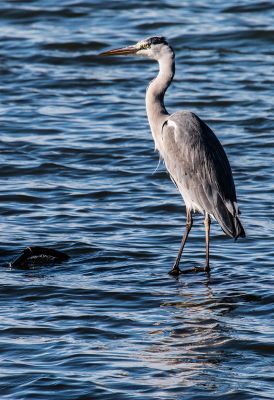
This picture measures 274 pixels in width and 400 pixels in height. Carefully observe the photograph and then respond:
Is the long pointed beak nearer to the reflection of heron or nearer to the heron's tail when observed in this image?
the reflection of heron

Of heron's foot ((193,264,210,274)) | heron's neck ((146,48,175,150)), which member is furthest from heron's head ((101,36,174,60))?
heron's foot ((193,264,210,274))

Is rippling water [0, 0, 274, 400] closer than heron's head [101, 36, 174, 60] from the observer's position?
Yes

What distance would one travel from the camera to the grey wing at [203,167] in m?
8.62

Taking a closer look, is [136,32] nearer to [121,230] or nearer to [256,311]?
[121,230]

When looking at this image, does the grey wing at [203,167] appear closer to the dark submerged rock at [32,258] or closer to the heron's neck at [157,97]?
the heron's neck at [157,97]

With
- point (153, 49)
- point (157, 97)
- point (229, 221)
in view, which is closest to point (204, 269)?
point (229, 221)

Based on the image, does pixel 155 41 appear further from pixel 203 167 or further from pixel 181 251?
pixel 181 251

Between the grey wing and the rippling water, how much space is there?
454mm

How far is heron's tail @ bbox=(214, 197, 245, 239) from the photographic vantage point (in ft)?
27.5

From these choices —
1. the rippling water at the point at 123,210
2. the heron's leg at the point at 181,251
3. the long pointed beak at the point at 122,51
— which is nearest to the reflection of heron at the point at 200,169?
the heron's leg at the point at 181,251

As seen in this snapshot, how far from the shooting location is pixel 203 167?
28.6 ft

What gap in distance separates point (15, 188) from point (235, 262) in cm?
280

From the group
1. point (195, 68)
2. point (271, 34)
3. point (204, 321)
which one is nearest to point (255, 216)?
point (204, 321)

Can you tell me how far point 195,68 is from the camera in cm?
1530
